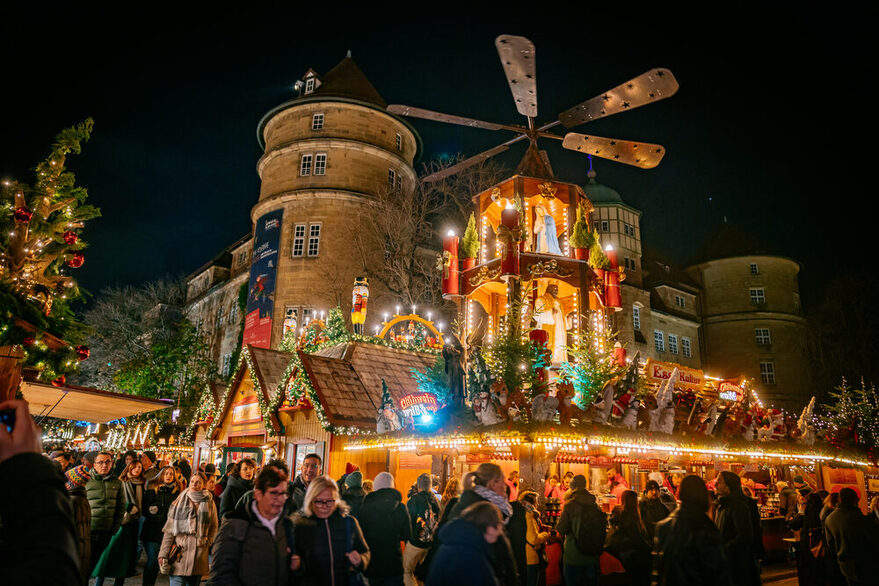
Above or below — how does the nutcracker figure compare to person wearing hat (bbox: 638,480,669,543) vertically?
above

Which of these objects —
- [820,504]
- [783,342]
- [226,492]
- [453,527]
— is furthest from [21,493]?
[783,342]

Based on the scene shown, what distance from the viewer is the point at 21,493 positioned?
2.00m

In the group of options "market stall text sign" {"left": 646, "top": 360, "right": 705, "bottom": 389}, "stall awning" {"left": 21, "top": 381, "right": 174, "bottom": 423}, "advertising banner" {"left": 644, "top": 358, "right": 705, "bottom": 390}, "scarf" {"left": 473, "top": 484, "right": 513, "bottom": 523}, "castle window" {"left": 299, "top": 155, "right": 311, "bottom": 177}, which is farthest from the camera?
"castle window" {"left": 299, "top": 155, "right": 311, "bottom": 177}

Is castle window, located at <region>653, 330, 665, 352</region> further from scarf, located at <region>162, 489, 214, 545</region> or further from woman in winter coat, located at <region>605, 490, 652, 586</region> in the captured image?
scarf, located at <region>162, 489, 214, 545</region>

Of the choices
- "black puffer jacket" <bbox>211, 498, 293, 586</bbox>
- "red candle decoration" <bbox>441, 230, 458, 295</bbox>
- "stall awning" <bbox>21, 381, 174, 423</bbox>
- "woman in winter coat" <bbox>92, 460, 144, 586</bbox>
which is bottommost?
"woman in winter coat" <bbox>92, 460, 144, 586</bbox>

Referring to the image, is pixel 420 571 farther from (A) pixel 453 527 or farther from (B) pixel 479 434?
(B) pixel 479 434

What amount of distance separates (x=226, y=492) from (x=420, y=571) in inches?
118

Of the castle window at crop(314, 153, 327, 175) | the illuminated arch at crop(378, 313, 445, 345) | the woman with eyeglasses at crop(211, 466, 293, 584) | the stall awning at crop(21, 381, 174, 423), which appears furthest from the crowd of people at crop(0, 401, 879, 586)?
the castle window at crop(314, 153, 327, 175)

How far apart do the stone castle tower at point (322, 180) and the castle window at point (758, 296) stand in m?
31.7

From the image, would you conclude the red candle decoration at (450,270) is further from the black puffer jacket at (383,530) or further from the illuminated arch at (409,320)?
the black puffer jacket at (383,530)

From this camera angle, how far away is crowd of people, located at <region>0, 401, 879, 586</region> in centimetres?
207

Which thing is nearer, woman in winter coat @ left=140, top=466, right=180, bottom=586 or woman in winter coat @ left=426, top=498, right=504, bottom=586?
woman in winter coat @ left=426, top=498, right=504, bottom=586

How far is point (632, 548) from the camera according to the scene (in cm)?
697

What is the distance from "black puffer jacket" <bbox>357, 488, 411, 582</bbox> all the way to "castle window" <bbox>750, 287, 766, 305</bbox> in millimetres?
48634
